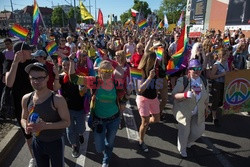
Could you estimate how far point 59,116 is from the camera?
2539mm

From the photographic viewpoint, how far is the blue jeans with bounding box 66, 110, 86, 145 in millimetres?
4020

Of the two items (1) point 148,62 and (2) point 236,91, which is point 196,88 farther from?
(2) point 236,91

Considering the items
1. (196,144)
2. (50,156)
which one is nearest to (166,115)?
(196,144)

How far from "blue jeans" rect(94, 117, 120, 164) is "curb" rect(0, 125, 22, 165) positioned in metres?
1.93

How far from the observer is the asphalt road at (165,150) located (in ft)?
13.1

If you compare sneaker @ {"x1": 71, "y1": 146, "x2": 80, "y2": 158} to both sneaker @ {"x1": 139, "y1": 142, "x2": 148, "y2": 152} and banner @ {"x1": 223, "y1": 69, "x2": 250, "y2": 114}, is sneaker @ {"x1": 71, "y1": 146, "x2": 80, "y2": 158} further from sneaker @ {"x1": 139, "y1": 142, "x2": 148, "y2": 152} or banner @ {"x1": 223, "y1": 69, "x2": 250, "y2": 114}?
banner @ {"x1": 223, "y1": 69, "x2": 250, "y2": 114}

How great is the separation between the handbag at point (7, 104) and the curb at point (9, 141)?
0.41 meters

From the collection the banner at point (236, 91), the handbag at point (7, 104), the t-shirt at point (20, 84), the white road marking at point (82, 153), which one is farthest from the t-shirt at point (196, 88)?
the handbag at point (7, 104)

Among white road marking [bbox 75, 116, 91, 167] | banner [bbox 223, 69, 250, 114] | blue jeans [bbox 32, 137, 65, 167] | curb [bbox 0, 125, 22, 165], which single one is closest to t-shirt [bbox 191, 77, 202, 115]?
banner [bbox 223, 69, 250, 114]

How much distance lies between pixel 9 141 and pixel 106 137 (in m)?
2.24

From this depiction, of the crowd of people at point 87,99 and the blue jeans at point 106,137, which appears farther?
the blue jeans at point 106,137

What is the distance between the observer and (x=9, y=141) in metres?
4.50

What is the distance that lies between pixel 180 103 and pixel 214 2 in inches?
1253

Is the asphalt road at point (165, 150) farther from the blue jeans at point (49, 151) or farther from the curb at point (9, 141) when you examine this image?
the blue jeans at point (49, 151)
